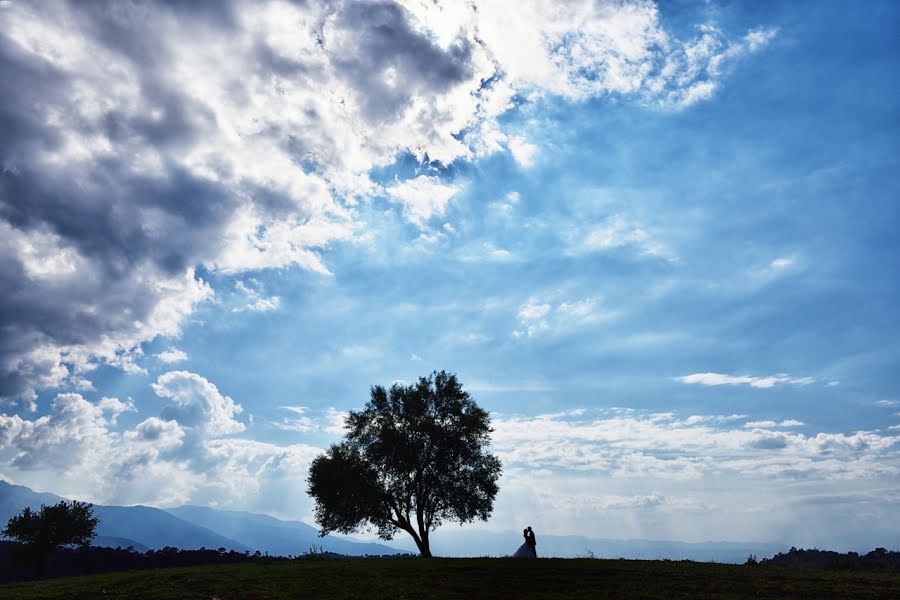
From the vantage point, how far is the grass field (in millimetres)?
26328

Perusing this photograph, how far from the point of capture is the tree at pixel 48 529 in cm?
6012

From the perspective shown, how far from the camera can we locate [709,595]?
25.2m

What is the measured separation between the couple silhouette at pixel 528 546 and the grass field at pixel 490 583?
9.10m

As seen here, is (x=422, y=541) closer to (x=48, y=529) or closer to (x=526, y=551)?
(x=526, y=551)

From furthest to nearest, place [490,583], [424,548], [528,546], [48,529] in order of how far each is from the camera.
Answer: [48,529], [424,548], [528,546], [490,583]

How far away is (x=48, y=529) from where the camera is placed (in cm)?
6091

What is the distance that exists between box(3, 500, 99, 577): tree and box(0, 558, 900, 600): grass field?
3599 cm

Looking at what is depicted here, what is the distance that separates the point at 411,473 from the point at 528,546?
1489 centimetres

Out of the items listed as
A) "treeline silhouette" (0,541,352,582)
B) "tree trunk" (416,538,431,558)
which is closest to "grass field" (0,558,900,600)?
"tree trunk" (416,538,431,558)

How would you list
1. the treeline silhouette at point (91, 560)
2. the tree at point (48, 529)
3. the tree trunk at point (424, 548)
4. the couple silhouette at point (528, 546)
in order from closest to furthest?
the couple silhouette at point (528, 546)
the tree trunk at point (424, 548)
the tree at point (48, 529)
the treeline silhouette at point (91, 560)

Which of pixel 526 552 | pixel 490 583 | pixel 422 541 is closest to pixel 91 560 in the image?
pixel 422 541

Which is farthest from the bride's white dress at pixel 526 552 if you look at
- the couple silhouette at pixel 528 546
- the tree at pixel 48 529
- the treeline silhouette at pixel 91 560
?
the tree at pixel 48 529

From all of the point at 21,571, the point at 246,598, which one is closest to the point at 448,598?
the point at 246,598

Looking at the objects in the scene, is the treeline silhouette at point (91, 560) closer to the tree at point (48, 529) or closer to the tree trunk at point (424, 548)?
the tree at point (48, 529)
